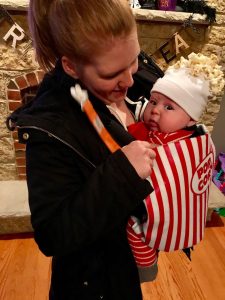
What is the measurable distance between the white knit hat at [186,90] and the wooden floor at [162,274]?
1.32 meters

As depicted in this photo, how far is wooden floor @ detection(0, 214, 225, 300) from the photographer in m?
1.73

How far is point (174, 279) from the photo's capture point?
6.04 ft

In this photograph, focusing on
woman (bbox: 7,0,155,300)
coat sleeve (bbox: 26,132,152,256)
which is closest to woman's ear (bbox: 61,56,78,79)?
woman (bbox: 7,0,155,300)

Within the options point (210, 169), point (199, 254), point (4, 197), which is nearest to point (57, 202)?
point (210, 169)

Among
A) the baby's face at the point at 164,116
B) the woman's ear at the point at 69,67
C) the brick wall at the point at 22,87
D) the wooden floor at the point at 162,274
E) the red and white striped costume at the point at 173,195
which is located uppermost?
the woman's ear at the point at 69,67

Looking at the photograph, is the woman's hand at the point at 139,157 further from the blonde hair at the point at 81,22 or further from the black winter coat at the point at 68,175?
the blonde hair at the point at 81,22

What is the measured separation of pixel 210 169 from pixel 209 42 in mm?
1454

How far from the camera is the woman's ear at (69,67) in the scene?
638 millimetres

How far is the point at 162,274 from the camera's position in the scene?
1.87m

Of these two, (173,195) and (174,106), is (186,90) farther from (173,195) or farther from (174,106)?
(173,195)

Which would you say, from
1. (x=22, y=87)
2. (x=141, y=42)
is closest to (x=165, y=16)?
(x=141, y=42)

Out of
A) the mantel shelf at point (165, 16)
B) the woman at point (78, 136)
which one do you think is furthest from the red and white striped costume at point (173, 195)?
the mantel shelf at point (165, 16)

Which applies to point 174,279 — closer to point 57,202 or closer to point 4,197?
point 4,197

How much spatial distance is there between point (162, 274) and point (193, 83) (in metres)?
1.43
